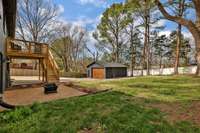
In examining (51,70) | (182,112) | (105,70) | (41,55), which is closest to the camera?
(182,112)

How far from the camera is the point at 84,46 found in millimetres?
45188

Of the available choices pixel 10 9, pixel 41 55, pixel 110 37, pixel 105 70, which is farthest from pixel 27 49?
pixel 110 37

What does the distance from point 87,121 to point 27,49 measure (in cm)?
1140

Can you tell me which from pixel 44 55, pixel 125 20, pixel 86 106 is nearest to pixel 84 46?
pixel 125 20

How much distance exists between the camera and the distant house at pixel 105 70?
3388cm

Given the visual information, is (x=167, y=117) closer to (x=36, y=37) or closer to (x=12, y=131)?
(x=12, y=131)

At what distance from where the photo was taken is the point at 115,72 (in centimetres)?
3531

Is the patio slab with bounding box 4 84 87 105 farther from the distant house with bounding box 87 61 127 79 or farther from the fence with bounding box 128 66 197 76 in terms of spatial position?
the fence with bounding box 128 66 197 76

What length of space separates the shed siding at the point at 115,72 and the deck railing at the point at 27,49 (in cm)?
1909

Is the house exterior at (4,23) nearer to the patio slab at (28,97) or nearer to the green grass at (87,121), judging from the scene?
the patio slab at (28,97)

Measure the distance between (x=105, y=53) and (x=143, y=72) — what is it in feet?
31.0

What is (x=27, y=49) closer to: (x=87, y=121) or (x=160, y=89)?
(x=160, y=89)

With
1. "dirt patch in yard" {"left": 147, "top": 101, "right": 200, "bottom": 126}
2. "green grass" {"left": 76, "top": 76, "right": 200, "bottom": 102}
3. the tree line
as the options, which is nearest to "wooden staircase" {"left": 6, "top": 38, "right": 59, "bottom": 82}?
"green grass" {"left": 76, "top": 76, "right": 200, "bottom": 102}

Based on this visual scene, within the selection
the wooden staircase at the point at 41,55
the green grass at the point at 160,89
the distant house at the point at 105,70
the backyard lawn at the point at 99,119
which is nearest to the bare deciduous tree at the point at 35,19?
the distant house at the point at 105,70
